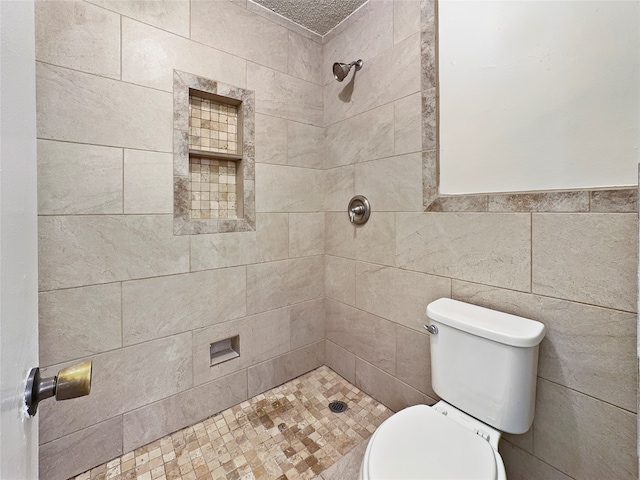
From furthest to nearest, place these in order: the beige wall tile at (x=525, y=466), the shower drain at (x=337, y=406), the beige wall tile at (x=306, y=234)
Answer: the beige wall tile at (x=306, y=234) → the shower drain at (x=337, y=406) → the beige wall tile at (x=525, y=466)

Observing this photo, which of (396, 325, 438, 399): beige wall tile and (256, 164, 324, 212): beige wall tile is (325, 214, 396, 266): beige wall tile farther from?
(396, 325, 438, 399): beige wall tile

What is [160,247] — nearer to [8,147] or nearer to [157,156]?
[157,156]

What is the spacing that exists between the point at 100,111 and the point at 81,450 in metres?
1.52

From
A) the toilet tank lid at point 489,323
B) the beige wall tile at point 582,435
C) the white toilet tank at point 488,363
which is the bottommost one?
the beige wall tile at point 582,435

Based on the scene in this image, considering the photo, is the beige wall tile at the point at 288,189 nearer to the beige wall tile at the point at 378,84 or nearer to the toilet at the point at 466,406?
the beige wall tile at the point at 378,84

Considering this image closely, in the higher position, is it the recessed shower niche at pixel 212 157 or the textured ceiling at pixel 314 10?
the textured ceiling at pixel 314 10

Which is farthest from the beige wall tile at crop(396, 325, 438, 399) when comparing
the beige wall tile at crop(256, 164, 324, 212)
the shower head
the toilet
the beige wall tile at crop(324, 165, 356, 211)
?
the shower head

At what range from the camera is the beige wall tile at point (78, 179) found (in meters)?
1.20

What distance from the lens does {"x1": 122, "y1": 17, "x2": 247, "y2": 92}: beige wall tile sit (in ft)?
4.48

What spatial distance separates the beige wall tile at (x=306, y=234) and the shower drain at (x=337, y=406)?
36.9 inches

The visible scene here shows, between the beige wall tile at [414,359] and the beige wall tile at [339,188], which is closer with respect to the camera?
the beige wall tile at [414,359]

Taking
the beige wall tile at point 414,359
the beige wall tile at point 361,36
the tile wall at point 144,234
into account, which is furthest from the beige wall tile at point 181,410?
the beige wall tile at point 361,36

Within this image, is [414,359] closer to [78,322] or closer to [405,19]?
[78,322]

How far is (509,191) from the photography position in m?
1.24
